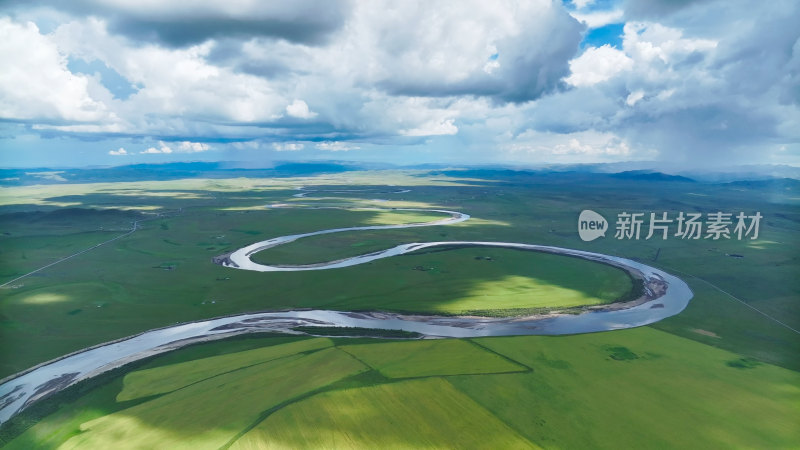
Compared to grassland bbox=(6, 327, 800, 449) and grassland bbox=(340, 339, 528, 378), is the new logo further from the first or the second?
grassland bbox=(340, 339, 528, 378)

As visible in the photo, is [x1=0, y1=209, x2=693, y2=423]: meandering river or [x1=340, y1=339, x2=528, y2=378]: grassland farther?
[x1=0, y1=209, x2=693, y2=423]: meandering river

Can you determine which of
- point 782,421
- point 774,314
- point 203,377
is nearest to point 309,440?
point 203,377

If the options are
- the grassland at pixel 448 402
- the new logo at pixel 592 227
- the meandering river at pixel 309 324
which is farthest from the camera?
the new logo at pixel 592 227

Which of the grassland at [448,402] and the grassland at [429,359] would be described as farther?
the grassland at [429,359]

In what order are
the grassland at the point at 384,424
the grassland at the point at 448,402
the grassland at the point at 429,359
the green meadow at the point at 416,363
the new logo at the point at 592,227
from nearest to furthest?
1. the grassland at the point at 384,424
2. the grassland at the point at 448,402
3. the green meadow at the point at 416,363
4. the grassland at the point at 429,359
5. the new logo at the point at 592,227

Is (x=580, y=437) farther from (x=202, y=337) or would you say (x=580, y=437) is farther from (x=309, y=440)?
(x=202, y=337)

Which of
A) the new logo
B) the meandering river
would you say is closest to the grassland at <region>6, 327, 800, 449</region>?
the meandering river

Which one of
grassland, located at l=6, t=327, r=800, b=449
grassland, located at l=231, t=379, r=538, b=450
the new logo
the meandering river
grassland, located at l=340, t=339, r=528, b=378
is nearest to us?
grassland, located at l=231, t=379, r=538, b=450

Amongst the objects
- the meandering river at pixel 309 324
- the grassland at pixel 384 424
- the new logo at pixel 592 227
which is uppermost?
the new logo at pixel 592 227

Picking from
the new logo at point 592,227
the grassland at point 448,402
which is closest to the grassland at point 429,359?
the grassland at point 448,402

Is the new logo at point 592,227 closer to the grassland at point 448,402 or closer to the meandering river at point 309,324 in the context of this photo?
the meandering river at point 309,324

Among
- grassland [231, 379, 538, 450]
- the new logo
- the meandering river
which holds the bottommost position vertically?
the meandering river
